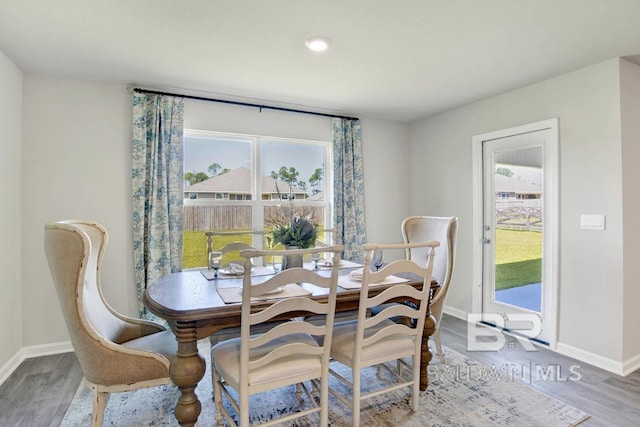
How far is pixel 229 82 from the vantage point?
3.13 m

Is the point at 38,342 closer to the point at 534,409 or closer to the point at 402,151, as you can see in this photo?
the point at 534,409

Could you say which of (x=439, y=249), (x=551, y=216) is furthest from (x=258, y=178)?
(x=551, y=216)

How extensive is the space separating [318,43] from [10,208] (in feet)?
8.80

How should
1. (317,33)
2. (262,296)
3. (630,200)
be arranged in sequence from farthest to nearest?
(630,200)
(317,33)
(262,296)

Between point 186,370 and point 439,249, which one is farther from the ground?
point 439,249

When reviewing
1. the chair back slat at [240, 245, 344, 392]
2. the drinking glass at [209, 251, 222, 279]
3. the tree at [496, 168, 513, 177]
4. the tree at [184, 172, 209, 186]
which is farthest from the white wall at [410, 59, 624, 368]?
the tree at [184, 172, 209, 186]

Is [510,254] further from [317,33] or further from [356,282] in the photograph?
[317,33]

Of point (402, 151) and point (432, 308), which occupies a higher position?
point (402, 151)

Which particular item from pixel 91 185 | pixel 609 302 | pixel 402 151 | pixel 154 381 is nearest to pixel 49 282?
pixel 91 185

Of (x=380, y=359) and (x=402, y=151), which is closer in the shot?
(x=380, y=359)

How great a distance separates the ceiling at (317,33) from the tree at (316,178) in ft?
3.55

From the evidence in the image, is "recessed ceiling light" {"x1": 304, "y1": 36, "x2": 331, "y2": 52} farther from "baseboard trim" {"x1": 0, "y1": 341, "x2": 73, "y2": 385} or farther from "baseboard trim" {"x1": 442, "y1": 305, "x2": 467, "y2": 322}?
"baseboard trim" {"x1": 0, "y1": 341, "x2": 73, "y2": 385}

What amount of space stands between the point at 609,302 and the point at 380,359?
2.02 meters

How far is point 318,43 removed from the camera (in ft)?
7.80
